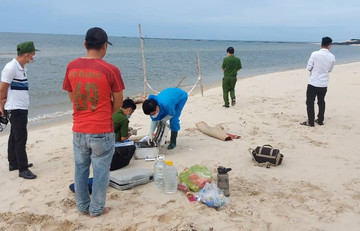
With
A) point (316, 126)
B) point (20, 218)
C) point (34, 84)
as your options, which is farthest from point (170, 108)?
point (34, 84)

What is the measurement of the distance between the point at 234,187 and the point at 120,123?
1.91m

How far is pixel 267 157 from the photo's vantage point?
486 cm

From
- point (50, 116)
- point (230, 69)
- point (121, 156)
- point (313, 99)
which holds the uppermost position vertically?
point (230, 69)

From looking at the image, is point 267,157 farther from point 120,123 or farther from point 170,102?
point 120,123

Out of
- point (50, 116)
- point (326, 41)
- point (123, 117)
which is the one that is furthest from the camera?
point (50, 116)

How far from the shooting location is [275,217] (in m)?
3.42

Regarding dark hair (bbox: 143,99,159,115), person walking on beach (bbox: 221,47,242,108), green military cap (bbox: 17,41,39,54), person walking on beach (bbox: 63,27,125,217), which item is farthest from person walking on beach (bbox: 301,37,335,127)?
green military cap (bbox: 17,41,39,54)

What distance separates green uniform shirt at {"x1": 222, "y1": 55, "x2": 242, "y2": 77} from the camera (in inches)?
361

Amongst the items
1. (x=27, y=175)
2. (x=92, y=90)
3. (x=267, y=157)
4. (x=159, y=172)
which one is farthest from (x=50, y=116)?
(x=92, y=90)

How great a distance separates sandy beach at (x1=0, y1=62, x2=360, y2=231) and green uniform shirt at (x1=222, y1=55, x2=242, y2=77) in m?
2.15

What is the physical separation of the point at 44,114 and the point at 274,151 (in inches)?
318

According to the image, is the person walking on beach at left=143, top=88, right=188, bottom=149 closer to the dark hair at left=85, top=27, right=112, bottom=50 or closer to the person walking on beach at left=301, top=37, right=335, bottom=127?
the dark hair at left=85, top=27, right=112, bottom=50

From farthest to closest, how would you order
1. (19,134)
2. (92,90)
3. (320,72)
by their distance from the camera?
(320,72)
(19,134)
(92,90)

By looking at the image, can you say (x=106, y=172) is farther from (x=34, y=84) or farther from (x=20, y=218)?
(x=34, y=84)
